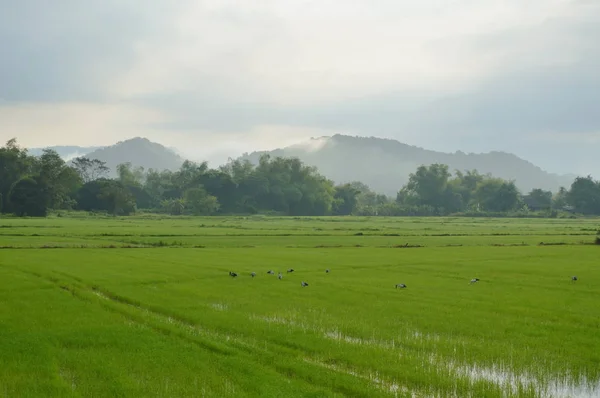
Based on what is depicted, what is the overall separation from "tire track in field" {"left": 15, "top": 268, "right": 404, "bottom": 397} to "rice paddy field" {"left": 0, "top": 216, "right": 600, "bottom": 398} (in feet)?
0.13

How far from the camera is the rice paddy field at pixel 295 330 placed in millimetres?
9555

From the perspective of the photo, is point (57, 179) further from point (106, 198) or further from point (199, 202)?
point (199, 202)

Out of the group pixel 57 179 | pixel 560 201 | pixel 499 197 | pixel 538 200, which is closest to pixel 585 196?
pixel 560 201

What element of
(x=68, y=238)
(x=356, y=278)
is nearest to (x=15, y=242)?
(x=68, y=238)

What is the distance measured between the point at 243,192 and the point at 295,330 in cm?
12087

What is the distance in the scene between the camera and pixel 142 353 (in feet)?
36.6

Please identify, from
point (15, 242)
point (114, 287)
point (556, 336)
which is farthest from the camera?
point (15, 242)

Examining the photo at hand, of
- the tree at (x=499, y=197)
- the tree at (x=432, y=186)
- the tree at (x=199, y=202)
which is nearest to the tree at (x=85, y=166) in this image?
the tree at (x=199, y=202)

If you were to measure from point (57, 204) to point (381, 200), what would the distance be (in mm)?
113068

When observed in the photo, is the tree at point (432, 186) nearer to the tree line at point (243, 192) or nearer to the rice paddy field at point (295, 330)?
the tree line at point (243, 192)

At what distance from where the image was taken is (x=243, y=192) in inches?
5246

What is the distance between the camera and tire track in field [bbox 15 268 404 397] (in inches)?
387

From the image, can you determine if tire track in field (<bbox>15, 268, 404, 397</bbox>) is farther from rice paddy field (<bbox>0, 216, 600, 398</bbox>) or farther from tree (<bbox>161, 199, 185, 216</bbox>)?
tree (<bbox>161, 199, 185, 216</bbox>)

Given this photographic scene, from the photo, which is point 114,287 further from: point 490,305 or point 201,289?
point 490,305
